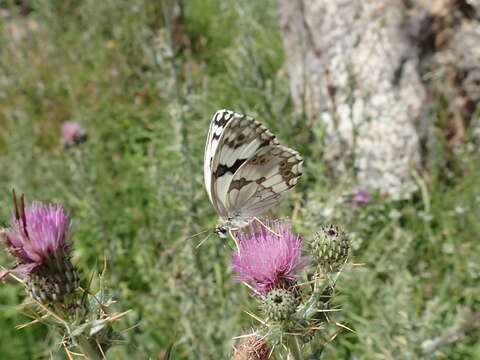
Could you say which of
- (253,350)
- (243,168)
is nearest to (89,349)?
(253,350)

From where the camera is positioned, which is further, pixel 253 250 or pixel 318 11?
pixel 318 11

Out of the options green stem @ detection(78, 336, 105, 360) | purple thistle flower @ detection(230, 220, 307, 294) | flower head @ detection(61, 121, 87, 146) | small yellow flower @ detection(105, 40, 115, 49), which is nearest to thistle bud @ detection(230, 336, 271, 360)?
purple thistle flower @ detection(230, 220, 307, 294)

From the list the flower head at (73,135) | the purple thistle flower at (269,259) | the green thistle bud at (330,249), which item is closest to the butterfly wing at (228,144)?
the purple thistle flower at (269,259)

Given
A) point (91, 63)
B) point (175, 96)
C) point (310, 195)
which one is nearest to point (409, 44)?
point (310, 195)

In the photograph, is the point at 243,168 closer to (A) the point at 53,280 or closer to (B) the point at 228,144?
(B) the point at 228,144

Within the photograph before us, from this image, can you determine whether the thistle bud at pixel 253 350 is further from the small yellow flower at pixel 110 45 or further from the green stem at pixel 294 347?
the small yellow flower at pixel 110 45

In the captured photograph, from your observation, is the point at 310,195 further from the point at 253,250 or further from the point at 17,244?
the point at 17,244
